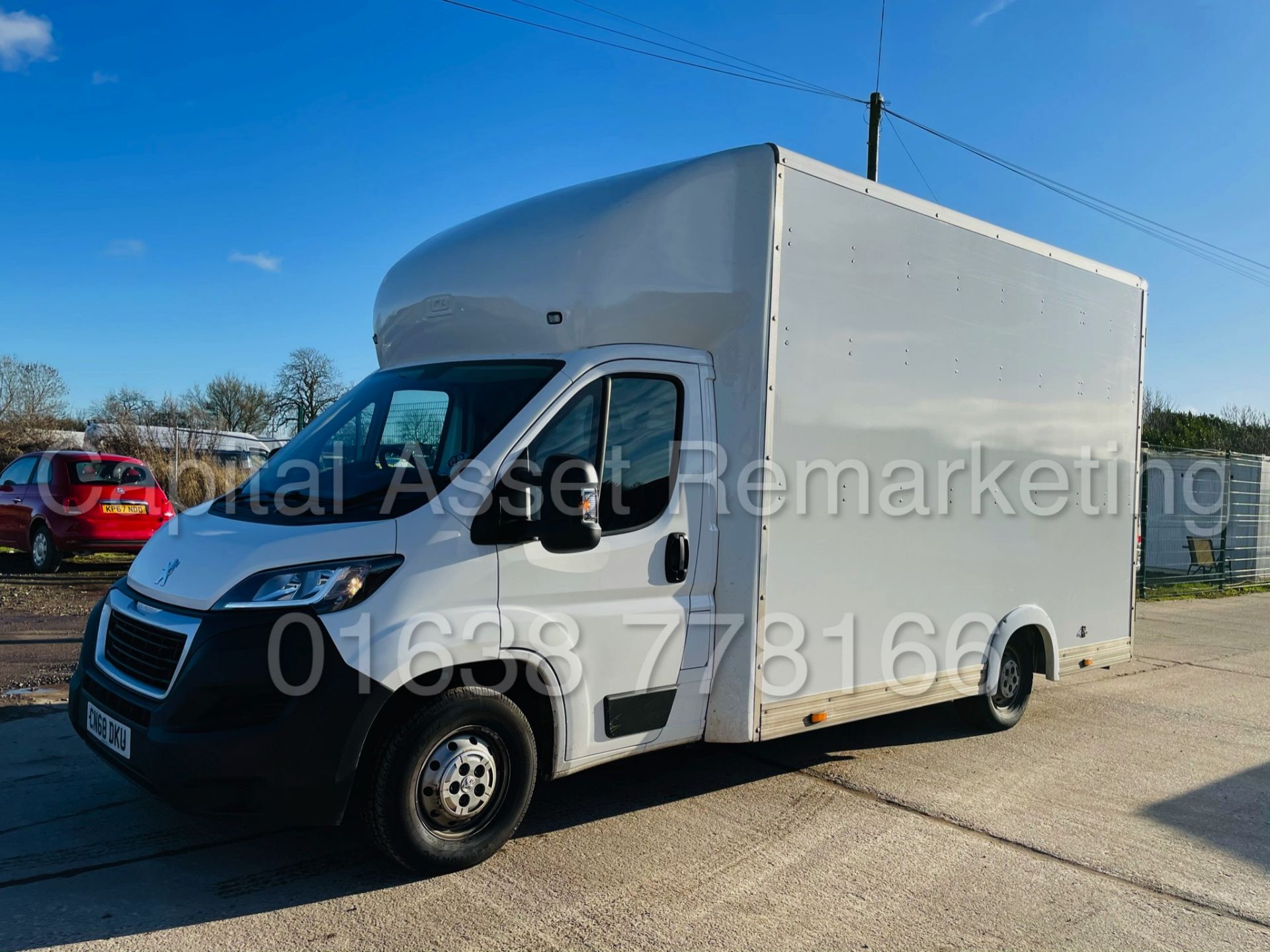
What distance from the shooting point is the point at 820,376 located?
5.12 metres

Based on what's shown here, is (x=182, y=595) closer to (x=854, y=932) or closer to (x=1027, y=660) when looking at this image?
(x=854, y=932)

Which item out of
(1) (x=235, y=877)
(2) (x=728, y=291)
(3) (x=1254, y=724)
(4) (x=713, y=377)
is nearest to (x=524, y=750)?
(1) (x=235, y=877)

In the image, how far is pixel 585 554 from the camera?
4371 mm

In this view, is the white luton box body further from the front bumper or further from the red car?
the red car

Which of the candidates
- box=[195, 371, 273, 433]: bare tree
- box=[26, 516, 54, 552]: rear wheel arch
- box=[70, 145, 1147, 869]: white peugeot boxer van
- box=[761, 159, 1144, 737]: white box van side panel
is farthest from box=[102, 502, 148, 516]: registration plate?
box=[195, 371, 273, 433]: bare tree

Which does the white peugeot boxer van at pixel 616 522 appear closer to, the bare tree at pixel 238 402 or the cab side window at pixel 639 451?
the cab side window at pixel 639 451

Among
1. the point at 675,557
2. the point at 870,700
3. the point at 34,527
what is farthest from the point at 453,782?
the point at 34,527

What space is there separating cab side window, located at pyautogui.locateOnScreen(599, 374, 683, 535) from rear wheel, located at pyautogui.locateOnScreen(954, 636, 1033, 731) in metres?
3.19

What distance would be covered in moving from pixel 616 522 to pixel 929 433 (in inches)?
Answer: 88.9

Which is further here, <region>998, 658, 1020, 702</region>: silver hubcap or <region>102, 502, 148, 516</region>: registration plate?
<region>102, 502, 148, 516</region>: registration plate

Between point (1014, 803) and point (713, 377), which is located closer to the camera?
point (713, 377)

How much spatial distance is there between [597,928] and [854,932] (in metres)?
1.00

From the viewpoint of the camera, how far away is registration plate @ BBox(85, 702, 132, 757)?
3855 millimetres

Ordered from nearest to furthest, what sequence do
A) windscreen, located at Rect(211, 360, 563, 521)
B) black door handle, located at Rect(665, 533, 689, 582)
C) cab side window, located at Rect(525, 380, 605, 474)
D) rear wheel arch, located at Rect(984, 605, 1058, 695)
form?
1. windscreen, located at Rect(211, 360, 563, 521)
2. cab side window, located at Rect(525, 380, 605, 474)
3. black door handle, located at Rect(665, 533, 689, 582)
4. rear wheel arch, located at Rect(984, 605, 1058, 695)
